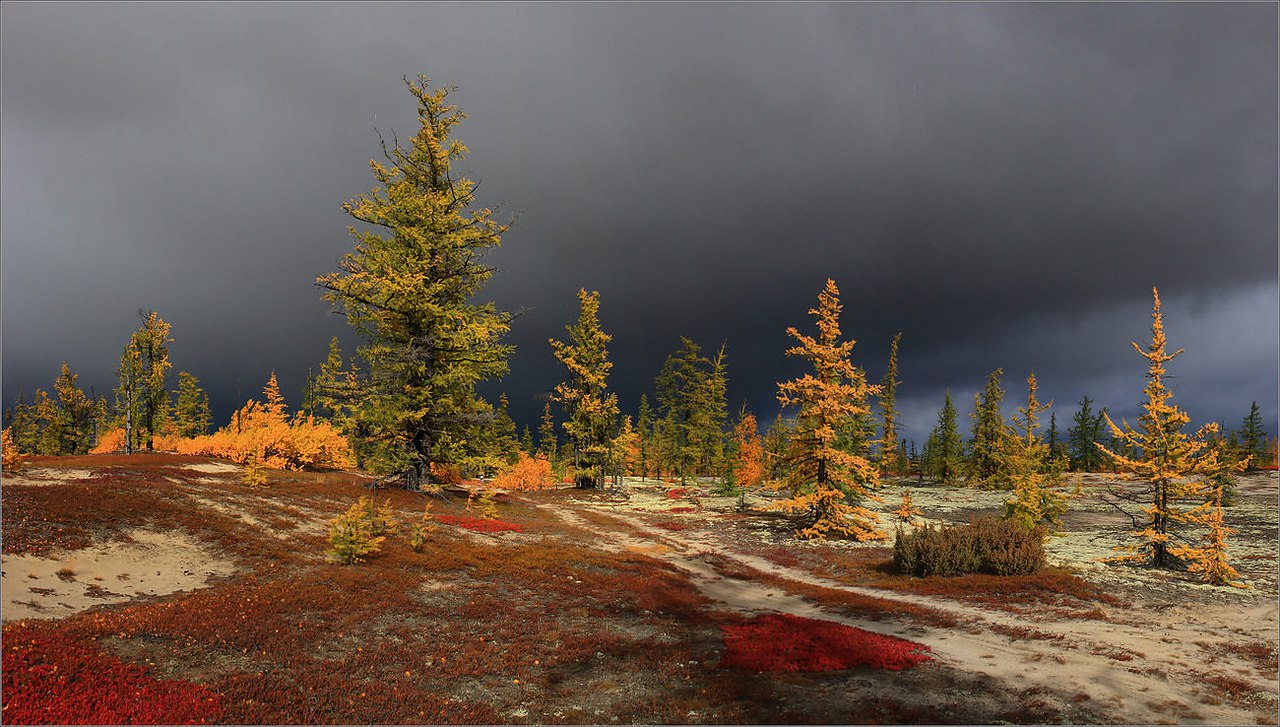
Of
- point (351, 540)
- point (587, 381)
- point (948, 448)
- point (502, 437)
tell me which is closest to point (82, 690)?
point (351, 540)

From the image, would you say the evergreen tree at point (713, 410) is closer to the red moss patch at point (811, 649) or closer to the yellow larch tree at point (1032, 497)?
the yellow larch tree at point (1032, 497)

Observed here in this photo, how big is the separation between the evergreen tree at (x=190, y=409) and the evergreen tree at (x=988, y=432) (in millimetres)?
102132

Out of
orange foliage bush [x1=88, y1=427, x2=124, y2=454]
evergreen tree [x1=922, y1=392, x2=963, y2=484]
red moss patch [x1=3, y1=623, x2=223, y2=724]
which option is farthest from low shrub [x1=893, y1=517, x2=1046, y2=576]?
orange foliage bush [x1=88, y1=427, x2=124, y2=454]

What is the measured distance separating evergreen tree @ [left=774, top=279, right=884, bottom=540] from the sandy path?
10353 millimetres

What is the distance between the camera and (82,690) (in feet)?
20.6

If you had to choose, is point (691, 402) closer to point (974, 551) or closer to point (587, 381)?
point (587, 381)

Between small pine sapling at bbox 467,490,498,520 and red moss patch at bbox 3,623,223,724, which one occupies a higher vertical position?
red moss patch at bbox 3,623,223,724

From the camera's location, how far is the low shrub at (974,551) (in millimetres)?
18938

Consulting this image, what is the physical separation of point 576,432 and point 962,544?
3346 centimetres

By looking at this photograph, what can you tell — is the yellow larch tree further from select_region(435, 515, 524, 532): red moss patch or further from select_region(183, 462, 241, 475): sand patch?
select_region(183, 462, 241, 475): sand patch

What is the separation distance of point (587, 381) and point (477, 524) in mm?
25230

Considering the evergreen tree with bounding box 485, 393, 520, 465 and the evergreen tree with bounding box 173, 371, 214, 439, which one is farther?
the evergreen tree with bounding box 173, 371, 214, 439

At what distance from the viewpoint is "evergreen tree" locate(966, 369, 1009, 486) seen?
63062 millimetres

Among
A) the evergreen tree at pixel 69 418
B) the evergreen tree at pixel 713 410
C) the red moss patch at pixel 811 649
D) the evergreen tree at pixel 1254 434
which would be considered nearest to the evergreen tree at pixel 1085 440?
the evergreen tree at pixel 1254 434
